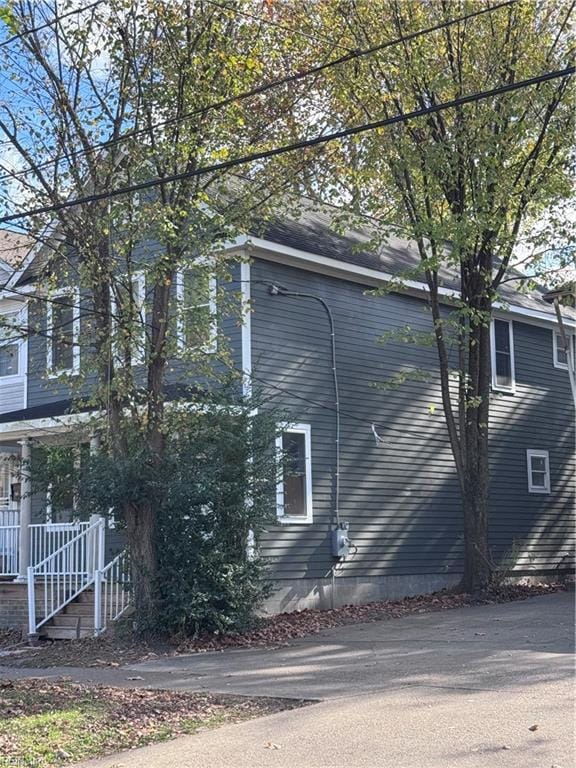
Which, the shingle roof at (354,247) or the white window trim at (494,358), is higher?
→ the shingle roof at (354,247)

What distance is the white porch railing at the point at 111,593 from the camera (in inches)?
592

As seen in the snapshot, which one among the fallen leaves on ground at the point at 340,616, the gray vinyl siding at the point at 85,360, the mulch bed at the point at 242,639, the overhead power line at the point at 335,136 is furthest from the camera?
the gray vinyl siding at the point at 85,360

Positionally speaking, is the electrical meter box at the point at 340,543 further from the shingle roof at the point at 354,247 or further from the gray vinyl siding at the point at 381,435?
the shingle roof at the point at 354,247

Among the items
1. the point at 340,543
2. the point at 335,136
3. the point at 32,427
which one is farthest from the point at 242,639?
the point at 335,136

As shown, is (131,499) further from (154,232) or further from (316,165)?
(316,165)

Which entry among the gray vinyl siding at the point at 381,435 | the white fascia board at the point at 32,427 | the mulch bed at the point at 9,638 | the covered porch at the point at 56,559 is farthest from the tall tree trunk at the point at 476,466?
the mulch bed at the point at 9,638

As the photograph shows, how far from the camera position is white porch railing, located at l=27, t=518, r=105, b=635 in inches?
620

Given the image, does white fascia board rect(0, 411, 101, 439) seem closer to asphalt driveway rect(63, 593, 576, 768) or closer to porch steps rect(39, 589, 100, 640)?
porch steps rect(39, 589, 100, 640)

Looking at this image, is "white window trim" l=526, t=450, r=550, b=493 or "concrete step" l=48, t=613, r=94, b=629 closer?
"concrete step" l=48, t=613, r=94, b=629

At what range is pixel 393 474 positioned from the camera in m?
19.6

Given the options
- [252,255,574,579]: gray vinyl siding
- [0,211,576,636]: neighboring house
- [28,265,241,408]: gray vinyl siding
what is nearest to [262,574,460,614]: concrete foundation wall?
[0,211,576,636]: neighboring house

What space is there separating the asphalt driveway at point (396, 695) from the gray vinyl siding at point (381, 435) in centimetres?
385

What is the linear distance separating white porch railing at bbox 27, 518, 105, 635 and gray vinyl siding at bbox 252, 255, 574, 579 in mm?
2762

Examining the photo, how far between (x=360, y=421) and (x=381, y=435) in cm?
64
